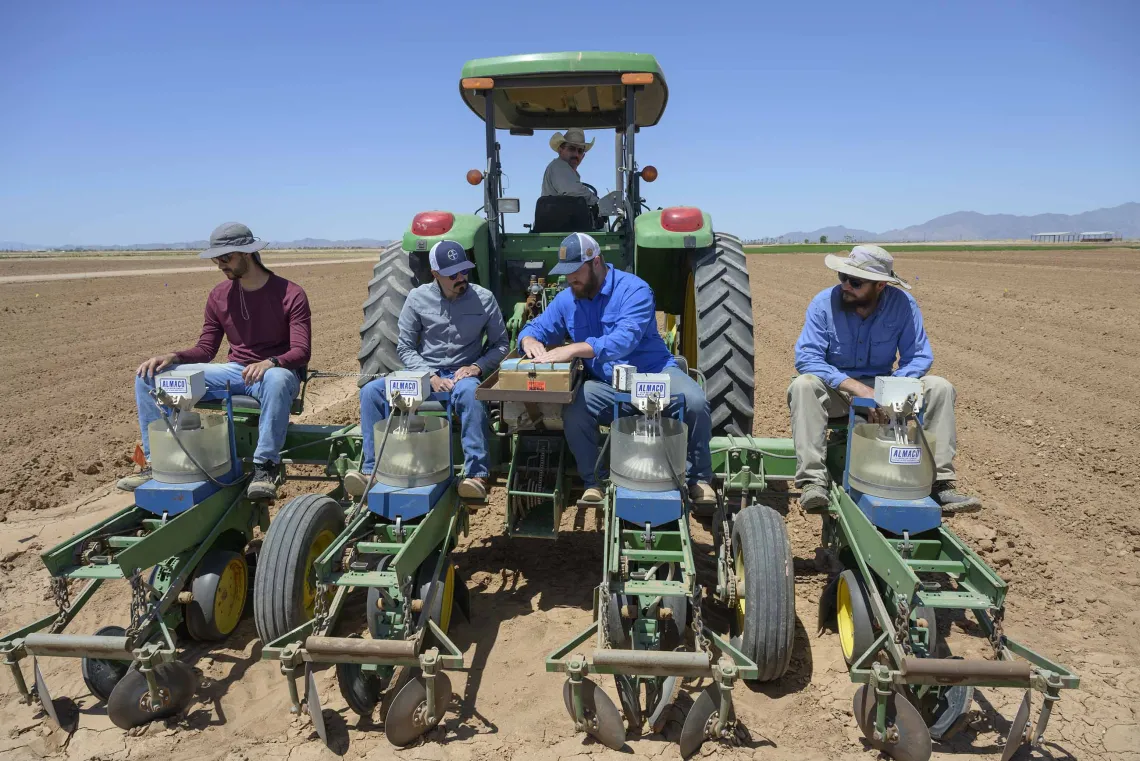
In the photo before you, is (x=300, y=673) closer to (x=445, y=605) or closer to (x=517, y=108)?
(x=445, y=605)

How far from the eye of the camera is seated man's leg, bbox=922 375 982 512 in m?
3.34

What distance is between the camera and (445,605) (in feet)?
10.8

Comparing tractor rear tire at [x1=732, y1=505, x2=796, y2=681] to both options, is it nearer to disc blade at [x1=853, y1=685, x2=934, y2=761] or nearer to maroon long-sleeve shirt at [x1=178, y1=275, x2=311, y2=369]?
disc blade at [x1=853, y1=685, x2=934, y2=761]

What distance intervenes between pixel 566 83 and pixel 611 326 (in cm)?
183

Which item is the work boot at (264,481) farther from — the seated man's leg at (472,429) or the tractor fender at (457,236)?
the tractor fender at (457,236)

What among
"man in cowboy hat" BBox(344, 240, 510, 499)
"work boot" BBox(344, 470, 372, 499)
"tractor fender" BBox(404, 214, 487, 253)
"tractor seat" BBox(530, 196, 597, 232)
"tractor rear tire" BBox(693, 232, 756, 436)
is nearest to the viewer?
"work boot" BBox(344, 470, 372, 499)

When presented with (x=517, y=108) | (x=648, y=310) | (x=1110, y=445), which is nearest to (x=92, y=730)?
(x=648, y=310)

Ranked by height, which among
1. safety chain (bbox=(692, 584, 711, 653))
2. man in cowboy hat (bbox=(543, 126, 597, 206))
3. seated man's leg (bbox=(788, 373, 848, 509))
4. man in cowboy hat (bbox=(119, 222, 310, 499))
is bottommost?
safety chain (bbox=(692, 584, 711, 653))

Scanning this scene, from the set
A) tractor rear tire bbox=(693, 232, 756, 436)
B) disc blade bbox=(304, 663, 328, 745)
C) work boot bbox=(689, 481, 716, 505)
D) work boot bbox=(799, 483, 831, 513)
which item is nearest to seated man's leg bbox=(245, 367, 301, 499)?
disc blade bbox=(304, 663, 328, 745)

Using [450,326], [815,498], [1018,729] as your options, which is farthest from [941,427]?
[450,326]

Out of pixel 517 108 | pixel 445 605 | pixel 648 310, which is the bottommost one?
pixel 445 605

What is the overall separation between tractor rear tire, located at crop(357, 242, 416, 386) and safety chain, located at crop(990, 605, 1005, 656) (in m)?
3.15

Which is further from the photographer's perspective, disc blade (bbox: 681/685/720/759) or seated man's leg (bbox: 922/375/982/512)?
seated man's leg (bbox: 922/375/982/512)

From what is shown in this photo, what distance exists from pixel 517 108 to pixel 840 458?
3749mm
